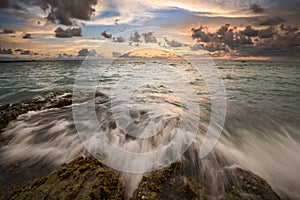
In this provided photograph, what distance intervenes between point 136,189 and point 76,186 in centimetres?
101

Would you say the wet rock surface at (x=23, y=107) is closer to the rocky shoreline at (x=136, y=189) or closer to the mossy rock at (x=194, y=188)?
the rocky shoreline at (x=136, y=189)

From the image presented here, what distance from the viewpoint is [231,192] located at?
9.03 feet

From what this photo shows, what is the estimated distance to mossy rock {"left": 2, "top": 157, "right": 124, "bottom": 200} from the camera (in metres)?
2.51

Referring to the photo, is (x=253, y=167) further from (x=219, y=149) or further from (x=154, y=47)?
(x=154, y=47)

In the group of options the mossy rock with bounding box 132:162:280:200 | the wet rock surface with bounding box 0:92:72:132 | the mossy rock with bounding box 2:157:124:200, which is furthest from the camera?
the wet rock surface with bounding box 0:92:72:132

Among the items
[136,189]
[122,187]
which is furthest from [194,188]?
[122,187]

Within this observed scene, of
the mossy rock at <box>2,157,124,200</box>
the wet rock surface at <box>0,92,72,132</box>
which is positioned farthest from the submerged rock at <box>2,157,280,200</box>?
the wet rock surface at <box>0,92,72,132</box>

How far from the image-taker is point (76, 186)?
8.65ft

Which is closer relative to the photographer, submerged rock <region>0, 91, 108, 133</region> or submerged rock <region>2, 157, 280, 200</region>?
submerged rock <region>2, 157, 280, 200</region>

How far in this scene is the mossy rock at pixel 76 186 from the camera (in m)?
2.51

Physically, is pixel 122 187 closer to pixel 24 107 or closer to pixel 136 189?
pixel 136 189

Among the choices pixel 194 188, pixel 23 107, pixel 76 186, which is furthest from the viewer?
pixel 23 107

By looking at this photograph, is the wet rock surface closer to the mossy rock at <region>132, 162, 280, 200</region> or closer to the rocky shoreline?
the rocky shoreline

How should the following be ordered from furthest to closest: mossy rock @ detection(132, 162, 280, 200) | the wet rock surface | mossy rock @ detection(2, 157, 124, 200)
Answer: the wet rock surface, mossy rock @ detection(132, 162, 280, 200), mossy rock @ detection(2, 157, 124, 200)
